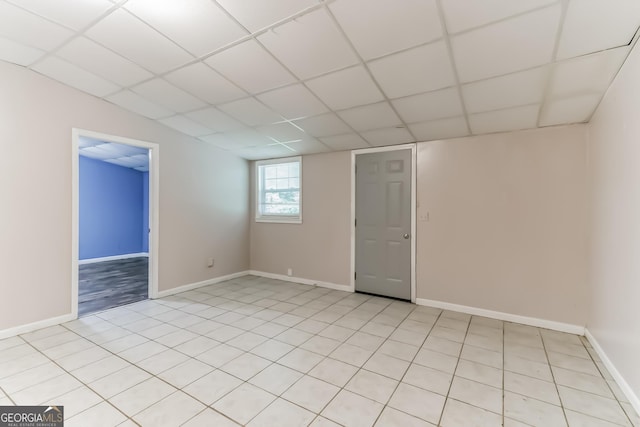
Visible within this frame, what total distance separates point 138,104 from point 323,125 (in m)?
2.22

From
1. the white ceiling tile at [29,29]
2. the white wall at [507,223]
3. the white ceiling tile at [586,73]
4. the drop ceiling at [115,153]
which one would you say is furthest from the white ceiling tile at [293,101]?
the drop ceiling at [115,153]

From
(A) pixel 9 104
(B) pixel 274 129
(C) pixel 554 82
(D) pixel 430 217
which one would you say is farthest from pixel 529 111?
(A) pixel 9 104

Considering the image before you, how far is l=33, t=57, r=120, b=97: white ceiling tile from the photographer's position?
2.76 m

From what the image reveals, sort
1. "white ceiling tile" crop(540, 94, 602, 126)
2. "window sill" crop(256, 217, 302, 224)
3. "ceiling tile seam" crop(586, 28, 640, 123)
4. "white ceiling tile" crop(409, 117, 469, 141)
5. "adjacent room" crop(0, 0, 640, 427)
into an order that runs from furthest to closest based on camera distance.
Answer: "window sill" crop(256, 217, 302, 224), "white ceiling tile" crop(409, 117, 469, 141), "white ceiling tile" crop(540, 94, 602, 126), "adjacent room" crop(0, 0, 640, 427), "ceiling tile seam" crop(586, 28, 640, 123)

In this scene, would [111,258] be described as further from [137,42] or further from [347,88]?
[347,88]

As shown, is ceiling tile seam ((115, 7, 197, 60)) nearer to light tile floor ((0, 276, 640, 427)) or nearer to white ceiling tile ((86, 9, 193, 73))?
white ceiling tile ((86, 9, 193, 73))

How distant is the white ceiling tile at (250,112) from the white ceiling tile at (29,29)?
4.58ft

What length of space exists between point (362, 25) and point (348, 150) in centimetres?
240

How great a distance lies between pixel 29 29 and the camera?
230 cm

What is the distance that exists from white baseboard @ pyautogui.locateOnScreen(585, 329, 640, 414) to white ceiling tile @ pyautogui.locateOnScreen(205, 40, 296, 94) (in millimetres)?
3338

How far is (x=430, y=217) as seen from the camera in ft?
12.1

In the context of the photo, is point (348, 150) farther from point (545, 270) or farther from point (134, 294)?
point (134, 294)

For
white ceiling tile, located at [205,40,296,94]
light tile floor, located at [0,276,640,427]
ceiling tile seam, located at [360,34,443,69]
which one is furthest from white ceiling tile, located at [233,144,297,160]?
light tile floor, located at [0,276,640,427]

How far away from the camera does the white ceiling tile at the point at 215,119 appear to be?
136 inches
